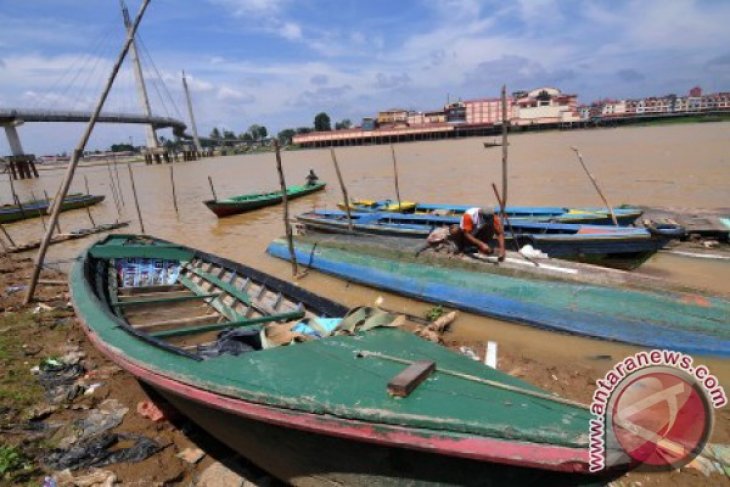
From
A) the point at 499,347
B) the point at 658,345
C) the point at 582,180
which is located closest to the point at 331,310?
the point at 499,347

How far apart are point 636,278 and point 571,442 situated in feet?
18.3

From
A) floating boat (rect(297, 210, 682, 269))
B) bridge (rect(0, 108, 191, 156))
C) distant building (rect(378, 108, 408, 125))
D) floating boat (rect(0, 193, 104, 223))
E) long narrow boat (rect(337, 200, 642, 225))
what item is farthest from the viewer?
distant building (rect(378, 108, 408, 125))

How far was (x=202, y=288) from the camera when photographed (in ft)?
26.5

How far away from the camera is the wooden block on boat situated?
2.97 metres

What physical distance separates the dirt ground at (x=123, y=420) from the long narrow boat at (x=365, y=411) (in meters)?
0.60

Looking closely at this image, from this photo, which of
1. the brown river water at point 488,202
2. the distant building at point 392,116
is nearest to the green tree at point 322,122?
the distant building at point 392,116

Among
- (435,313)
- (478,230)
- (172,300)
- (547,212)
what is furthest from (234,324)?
(547,212)

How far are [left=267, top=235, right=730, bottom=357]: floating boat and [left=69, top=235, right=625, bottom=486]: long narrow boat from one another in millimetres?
3954

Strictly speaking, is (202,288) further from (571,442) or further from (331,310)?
(571,442)

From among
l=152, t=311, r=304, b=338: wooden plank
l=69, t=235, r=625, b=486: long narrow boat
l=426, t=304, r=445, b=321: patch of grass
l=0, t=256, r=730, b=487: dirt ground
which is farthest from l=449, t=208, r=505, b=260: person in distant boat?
l=69, t=235, r=625, b=486: long narrow boat

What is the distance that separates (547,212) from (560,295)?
5855 millimetres

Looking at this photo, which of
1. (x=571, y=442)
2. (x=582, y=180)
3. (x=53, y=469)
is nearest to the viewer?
(x=571, y=442)

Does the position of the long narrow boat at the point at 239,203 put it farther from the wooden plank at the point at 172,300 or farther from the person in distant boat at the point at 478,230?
the wooden plank at the point at 172,300

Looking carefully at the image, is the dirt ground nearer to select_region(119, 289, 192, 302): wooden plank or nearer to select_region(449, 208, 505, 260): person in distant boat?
select_region(119, 289, 192, 302): wooden plank
